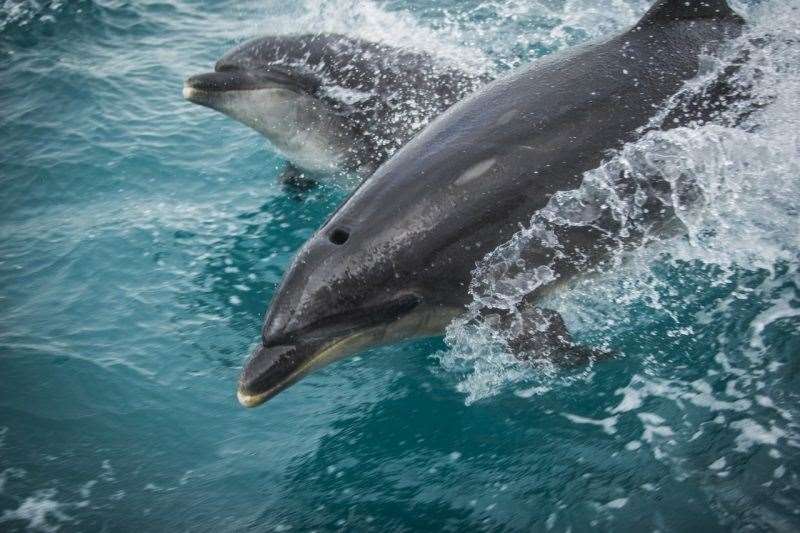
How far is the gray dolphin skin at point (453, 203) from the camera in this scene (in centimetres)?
558

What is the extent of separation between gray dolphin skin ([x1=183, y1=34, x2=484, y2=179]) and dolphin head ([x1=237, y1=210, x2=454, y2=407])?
3224 mm

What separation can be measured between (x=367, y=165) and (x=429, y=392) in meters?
3.37

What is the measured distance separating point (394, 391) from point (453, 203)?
2042 millimetres

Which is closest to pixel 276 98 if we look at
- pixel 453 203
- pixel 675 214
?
pixel 453 203

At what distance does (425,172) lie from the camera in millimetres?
5879

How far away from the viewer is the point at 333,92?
893 cm

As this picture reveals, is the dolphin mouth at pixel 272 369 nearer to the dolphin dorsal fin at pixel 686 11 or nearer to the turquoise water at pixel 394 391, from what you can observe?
the turquoise water at pixel 394 391

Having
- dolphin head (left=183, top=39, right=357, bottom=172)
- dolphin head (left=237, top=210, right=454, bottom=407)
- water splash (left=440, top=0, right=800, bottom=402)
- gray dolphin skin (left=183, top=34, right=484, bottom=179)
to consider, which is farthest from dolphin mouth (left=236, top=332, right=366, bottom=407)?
dolphin head (left=183, top=39, right=357, bottom=172)

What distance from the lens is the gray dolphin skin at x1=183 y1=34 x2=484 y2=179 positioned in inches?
342

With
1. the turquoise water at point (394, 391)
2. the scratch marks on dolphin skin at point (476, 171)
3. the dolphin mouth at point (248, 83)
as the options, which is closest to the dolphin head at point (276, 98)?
the dolphin mouth at point (248, 83)

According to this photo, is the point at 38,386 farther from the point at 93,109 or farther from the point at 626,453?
the point at 93,109

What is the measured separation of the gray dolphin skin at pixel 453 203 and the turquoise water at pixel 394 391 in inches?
27.3

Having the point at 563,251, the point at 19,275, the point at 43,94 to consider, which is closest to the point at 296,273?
the point at 563,251

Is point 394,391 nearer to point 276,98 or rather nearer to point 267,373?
point 267,373
